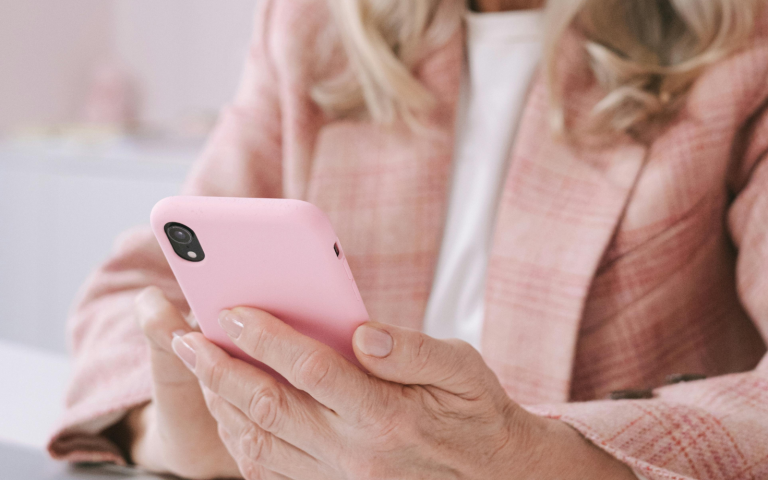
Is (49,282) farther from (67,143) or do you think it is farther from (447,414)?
(447,414)

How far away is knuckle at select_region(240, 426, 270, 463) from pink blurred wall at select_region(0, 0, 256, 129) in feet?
4.82

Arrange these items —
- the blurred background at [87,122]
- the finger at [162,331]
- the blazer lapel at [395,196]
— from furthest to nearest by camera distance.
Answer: the blurred background at [87,122], the blazer lapel at [395,196], the finger at [162,331]

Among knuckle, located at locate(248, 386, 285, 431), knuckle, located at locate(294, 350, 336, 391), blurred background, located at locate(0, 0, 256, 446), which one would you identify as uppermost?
knuckle, located at locate(294, 350, 336, 391)

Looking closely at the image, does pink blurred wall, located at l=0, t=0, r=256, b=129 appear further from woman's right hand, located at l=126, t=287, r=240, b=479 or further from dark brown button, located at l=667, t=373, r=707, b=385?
dark brown button, located at l=667, t=373, r=707, b=385

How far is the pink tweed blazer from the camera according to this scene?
565 millimetres

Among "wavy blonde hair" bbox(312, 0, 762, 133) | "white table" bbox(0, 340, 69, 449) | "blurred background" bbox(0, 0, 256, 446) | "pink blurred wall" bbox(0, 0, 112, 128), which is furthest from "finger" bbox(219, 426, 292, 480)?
"pink blurred wall" bbox(0, 0, 112, 128)

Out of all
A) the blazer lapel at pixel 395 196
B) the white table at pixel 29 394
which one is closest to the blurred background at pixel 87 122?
the white table at pixel 29 394

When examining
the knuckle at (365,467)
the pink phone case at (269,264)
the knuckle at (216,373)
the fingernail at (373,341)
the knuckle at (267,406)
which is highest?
the pink phone case at (269,264)

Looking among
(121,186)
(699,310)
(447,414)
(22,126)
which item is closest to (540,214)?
(699,310)

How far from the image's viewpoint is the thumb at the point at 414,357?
1.05 feet

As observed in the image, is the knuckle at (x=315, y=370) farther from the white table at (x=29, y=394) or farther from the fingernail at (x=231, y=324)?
the white table at (x=29, y=394)

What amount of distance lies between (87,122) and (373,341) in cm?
183

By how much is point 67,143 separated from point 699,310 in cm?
142

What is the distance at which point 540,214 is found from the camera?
61 cm
